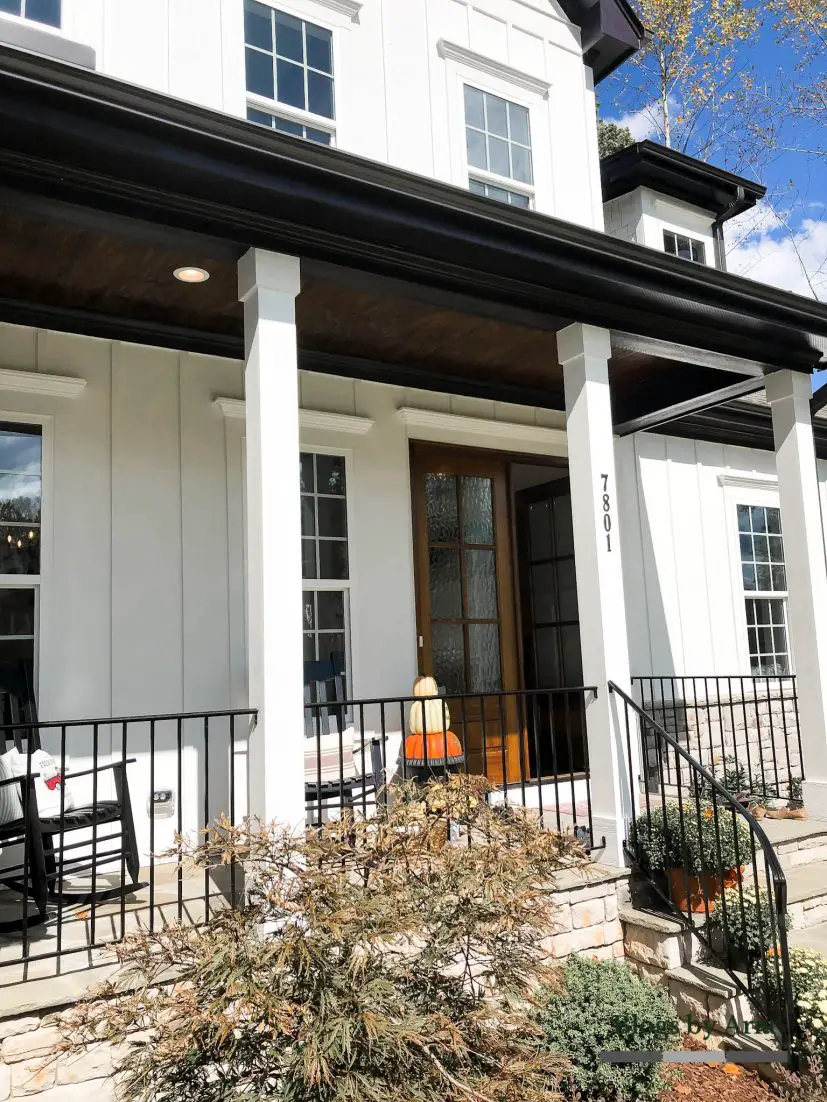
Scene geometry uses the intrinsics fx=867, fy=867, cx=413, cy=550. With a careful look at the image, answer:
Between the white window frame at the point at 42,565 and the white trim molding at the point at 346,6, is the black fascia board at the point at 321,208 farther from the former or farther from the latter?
the white trim molding at the point at 346,6

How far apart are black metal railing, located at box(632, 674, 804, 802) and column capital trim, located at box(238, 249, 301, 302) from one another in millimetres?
4343

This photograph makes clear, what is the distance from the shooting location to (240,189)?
3.57 m

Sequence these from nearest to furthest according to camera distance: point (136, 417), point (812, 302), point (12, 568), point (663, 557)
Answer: point (12, 568) < point (136, 417) < point (812, 302) < point (663, 557)

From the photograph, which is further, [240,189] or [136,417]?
[136,417]

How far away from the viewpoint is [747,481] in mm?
8305

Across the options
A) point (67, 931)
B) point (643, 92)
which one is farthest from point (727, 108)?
point (67, 931)

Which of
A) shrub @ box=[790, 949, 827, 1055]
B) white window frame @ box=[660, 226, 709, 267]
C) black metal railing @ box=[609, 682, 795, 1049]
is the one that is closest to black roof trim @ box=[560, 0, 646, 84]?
white window frame @ box=[660, 226, 709, 267]

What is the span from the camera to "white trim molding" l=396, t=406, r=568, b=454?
6.25 meters

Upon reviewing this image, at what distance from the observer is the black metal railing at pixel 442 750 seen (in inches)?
173

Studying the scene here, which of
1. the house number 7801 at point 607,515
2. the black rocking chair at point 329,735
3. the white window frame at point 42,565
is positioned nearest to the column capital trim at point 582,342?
the house number 7801 at point 607,515

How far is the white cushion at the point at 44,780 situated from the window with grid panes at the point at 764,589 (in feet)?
20.4

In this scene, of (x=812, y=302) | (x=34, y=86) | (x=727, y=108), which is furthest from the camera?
(x=727, y=108)

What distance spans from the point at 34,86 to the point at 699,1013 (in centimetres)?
467

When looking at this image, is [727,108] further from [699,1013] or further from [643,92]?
[699,1013]
